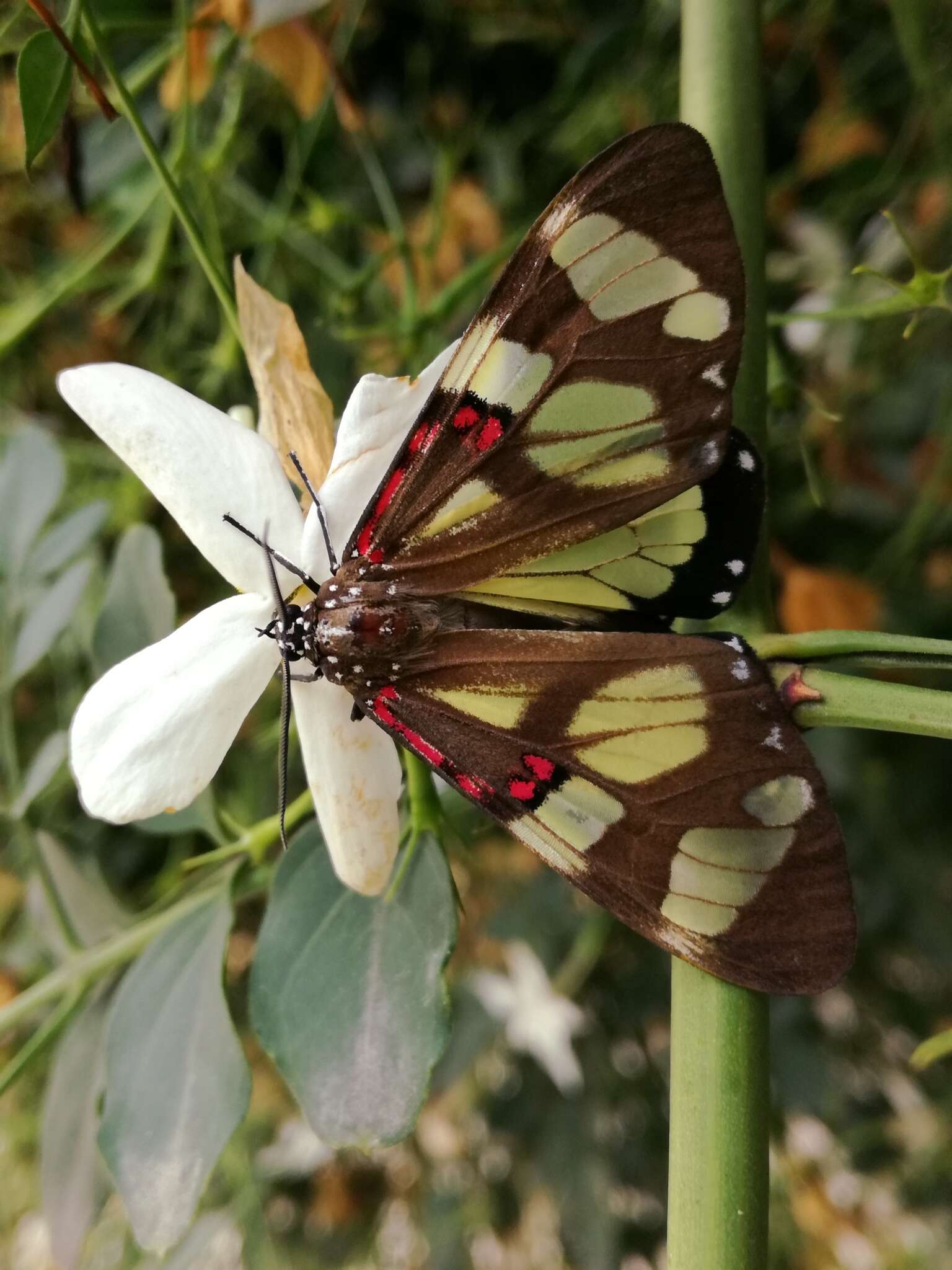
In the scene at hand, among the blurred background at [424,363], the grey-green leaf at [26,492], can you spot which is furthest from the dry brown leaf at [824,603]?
the grey-green leaf at [26,492]

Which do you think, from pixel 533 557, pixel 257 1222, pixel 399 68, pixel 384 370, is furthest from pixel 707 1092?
pixel 399 68

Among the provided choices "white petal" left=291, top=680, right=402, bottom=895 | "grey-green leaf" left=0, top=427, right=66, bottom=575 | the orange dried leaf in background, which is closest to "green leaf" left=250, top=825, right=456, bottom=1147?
"white petal" left=291, top=680, right=402, bottom=895

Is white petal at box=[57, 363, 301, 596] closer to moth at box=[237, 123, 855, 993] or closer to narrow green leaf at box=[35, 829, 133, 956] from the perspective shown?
moth at box=[237, 123, 855, 993]

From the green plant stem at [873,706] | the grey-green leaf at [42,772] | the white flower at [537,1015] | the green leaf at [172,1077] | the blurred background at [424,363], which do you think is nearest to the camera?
the green plant stem at [873,706]

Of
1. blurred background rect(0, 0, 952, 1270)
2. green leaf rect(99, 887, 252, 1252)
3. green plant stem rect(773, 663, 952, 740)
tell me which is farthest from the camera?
blurred background rect(0, 0, 952, 1270)

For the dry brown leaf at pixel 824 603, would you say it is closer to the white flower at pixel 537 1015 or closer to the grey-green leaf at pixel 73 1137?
the white flower at pixel 537 1015

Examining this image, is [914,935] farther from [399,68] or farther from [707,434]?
[399,68]

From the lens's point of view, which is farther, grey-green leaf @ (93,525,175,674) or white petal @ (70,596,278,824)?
grey-green leaf @ (93,525,175,674)
